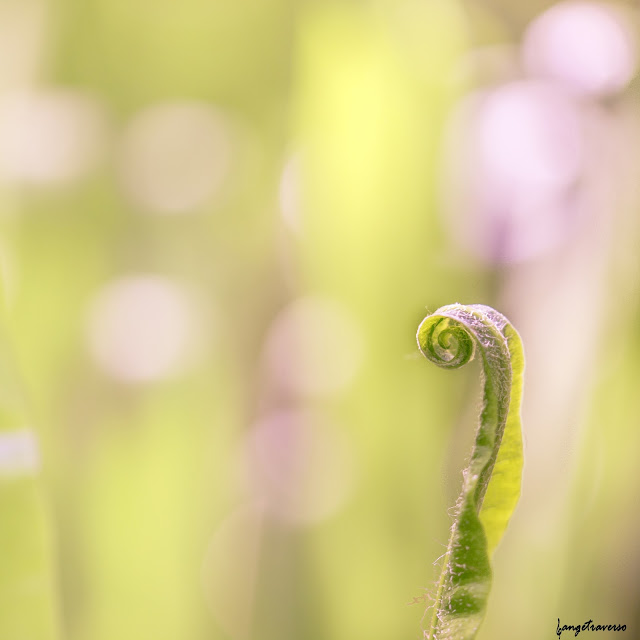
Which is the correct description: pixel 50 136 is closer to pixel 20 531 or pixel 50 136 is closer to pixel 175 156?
pixel 175 156

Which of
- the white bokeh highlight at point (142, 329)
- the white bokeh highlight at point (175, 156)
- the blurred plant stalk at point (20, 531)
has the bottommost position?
the blurred plant stalk at point (20, 531)

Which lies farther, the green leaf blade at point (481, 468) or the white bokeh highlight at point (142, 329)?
the white bokeh highlight at point (142, 329)

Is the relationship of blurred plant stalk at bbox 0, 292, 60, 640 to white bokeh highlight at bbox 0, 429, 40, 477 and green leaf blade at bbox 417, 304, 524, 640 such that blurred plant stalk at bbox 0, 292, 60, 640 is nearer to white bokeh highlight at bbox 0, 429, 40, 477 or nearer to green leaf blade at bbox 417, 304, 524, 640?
white bokeh highlight at bbox 0, 429, 40, 477

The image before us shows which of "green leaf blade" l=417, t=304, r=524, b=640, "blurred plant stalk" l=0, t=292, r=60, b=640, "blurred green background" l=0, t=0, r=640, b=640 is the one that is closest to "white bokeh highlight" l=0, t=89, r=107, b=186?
"blurred green background" l=0, t=0, r=640, b=640

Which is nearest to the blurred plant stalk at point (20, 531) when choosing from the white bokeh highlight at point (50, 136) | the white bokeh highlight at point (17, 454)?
the white bokeh highlight at point (17, 454)

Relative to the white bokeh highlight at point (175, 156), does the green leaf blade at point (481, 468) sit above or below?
below

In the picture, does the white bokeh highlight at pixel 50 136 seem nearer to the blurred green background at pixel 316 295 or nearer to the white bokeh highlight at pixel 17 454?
the blurred green background at pixel 316 295

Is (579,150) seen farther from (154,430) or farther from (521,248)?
(154,430)

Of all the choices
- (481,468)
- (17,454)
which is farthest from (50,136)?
(481,468)
